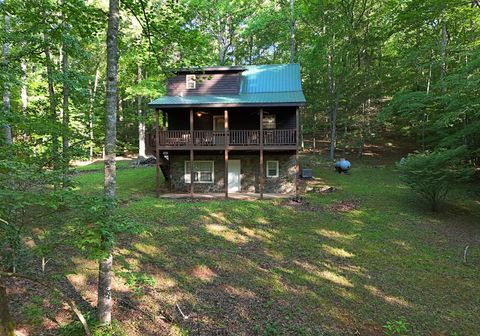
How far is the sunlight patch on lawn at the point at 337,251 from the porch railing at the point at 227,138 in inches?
276

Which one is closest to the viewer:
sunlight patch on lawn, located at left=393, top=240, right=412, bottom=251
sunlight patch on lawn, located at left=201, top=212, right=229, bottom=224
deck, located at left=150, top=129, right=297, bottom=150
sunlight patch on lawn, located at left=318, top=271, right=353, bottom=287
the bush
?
sunlight patch on lawn, located at left=318, top=271, right=353, bottom=287

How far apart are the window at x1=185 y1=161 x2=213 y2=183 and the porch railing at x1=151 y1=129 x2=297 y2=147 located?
1641mm

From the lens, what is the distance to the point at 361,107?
87.2 ft

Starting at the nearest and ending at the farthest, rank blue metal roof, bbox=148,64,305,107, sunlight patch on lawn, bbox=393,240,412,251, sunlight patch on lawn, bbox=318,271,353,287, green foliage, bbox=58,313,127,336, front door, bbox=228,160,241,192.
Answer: green foliage, bbox=58,313,127,336 → sunlight patch on lawn, bbox=318,271,353,287 → sunlight patch on lawn, bbox=393,240,412,251 → blue metal roof, bbox=148,64,305,107 → front door, bbox=228,160,241,192

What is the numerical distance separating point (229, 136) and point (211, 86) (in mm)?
3746

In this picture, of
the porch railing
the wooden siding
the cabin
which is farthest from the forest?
the wooden siding

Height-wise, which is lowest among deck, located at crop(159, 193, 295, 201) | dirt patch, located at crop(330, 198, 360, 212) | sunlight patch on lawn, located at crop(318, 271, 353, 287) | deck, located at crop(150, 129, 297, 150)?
sunlight patch on lawn, located at crop(318, 271, 353, 287)

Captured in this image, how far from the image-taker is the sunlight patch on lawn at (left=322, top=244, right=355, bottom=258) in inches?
404

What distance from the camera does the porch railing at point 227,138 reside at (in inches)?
650

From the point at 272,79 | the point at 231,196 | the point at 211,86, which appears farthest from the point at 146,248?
the point at 272,79

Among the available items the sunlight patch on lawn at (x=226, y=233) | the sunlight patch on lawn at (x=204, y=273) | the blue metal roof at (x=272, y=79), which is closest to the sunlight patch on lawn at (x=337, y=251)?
the sunlight patch on lawn at (x=226, y=233)

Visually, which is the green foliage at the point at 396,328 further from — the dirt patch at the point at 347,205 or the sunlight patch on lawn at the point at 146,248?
the dirt patch at the point at 347,205

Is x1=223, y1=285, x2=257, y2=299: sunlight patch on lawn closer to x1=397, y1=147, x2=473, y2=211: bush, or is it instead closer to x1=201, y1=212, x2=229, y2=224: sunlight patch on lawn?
x1=201, y1=212, x2=229, y2=224: sunlight patch on lawn

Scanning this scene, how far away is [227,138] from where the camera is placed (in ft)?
53.1
